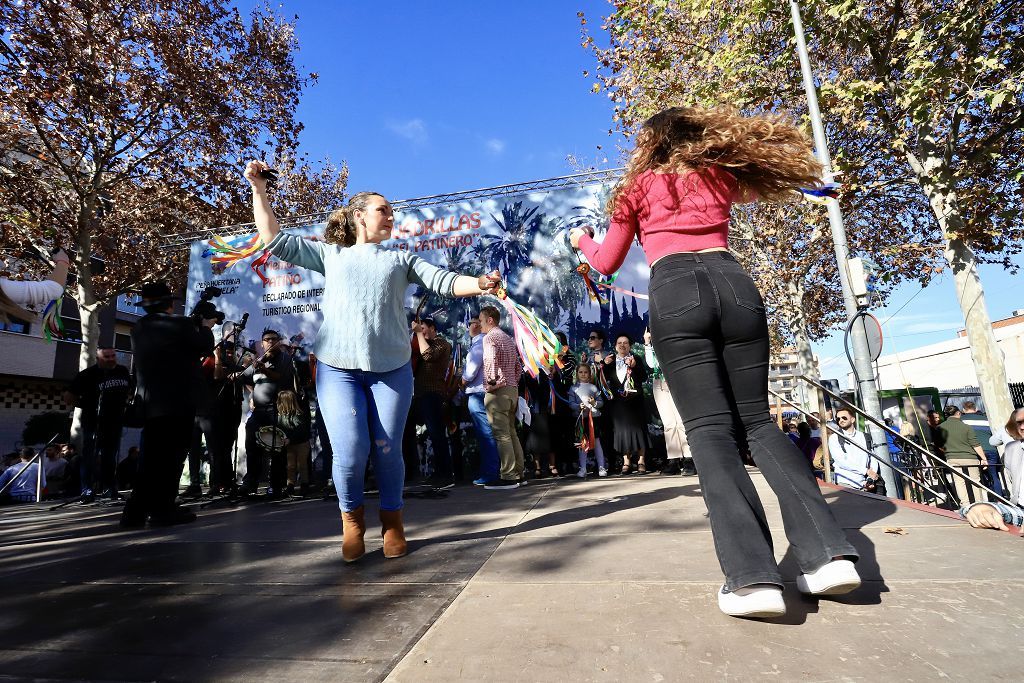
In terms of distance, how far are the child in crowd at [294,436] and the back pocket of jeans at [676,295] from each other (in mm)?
5083

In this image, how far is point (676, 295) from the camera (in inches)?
75.2

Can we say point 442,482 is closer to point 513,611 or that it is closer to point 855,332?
point 513,611

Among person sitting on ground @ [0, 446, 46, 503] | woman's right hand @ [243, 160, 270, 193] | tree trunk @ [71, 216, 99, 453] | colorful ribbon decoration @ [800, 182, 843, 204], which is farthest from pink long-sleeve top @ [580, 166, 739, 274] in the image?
tree trunk @ [71, 216, 99, 453]

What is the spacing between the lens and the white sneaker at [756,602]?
156cm

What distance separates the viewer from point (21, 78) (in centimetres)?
943

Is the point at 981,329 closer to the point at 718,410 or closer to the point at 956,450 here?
the point at 956,450

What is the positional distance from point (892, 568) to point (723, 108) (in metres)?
1.89

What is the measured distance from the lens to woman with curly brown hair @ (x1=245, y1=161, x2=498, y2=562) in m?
2.73

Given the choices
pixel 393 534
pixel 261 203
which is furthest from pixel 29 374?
pixel 393 534

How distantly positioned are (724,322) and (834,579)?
0.84 m

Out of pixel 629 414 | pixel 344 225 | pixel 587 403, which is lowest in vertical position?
pixel 629 414

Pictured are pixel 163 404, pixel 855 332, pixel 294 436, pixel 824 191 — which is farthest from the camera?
pixel 855 332

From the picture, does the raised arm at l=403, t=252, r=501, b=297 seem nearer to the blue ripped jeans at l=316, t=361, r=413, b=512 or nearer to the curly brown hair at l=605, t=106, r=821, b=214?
the blue ripped jeans at l=316, t=361, r=413, b=512

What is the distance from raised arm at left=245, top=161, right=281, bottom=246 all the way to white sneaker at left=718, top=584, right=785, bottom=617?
259 cm
